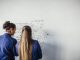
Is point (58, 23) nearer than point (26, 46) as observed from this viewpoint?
No

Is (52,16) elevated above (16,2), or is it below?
below

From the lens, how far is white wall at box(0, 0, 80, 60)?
2.93 m

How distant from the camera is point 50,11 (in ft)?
9.68

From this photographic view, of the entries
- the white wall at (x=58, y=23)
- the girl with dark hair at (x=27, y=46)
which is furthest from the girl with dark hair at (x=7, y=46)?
the white wall at (x=58, y=23)

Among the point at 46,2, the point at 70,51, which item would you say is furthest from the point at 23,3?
the point at 70,51

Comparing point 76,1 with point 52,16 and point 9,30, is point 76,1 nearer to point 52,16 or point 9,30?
point 52,16

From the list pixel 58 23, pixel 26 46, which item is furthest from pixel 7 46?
pixel 58 23

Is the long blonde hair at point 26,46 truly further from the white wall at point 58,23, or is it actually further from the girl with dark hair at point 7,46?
the white wall at point 58,23

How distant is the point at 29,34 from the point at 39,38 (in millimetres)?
602

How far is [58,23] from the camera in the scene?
2.95 m

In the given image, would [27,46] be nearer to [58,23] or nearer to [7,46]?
[7,46]

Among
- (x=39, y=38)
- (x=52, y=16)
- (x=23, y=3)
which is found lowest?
(x=39, y=38)

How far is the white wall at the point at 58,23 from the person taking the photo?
115 inches

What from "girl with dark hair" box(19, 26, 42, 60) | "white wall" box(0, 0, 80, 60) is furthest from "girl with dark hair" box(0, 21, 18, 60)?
"white wall" box(0, 0, 80, 60)
